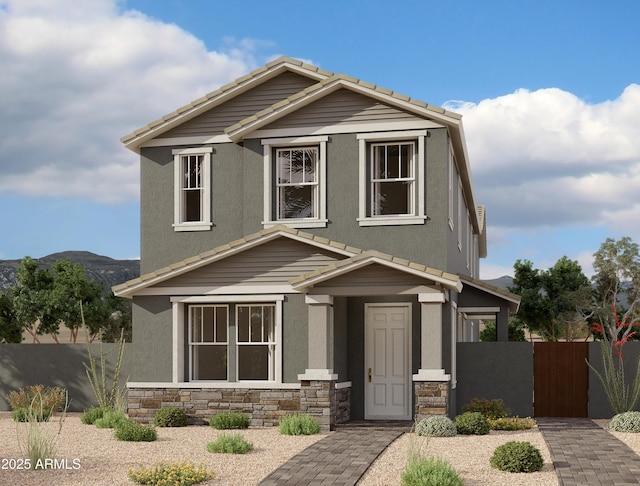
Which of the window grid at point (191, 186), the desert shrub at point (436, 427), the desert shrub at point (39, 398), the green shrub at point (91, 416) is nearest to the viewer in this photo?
the desert shrub at point (436, 427)

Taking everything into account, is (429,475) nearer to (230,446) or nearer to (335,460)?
(335,460)

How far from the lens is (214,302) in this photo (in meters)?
19.5

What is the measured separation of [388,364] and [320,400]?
233 cm

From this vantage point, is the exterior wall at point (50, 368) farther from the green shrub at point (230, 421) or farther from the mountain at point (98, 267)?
the mountain at point (98, 267)

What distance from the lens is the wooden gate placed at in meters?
21.0

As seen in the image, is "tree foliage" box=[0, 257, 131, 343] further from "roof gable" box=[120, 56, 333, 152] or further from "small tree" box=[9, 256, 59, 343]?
"roof gable" box=[120, 56, 333, 152]

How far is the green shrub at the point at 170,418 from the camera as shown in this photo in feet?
61.4

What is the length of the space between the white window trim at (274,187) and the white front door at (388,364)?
2410 millimetres

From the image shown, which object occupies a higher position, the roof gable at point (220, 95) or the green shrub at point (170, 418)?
the roof gable at point (220, 95)

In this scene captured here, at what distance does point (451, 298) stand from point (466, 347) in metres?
2.13

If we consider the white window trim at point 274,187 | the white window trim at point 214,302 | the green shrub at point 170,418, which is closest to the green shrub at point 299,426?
the white window trim at point 214,302

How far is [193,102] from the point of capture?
2152cm

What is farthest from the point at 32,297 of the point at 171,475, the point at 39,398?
the point at 171,475

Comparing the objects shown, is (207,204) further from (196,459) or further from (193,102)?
(196,459)
